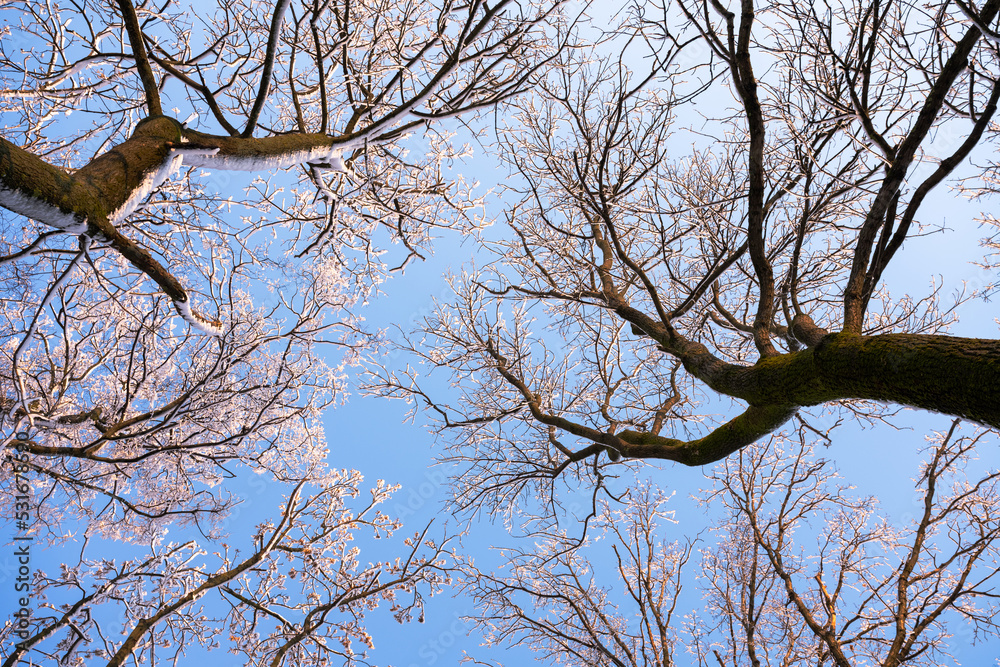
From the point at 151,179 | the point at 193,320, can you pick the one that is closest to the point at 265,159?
the point at 151,179

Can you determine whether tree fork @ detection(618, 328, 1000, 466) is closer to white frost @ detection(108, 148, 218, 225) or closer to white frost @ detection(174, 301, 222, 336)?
white frost @ detection(174, 301, 222, 336)

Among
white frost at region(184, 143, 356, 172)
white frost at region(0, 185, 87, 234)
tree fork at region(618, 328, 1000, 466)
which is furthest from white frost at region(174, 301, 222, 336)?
tree fork at region(618, 328, 1000, 466)

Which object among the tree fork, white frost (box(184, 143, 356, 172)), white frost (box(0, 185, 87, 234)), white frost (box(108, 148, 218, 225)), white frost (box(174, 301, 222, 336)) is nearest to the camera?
the tree fork

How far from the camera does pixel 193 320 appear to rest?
3.14 m

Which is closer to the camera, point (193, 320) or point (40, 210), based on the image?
point (40, 210)

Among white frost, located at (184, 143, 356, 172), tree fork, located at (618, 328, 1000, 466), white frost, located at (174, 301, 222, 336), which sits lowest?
tree fork, located at (618, 328, 1000, 466)

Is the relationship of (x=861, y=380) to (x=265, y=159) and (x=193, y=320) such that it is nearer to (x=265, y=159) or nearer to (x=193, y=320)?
(x=265, y=159)

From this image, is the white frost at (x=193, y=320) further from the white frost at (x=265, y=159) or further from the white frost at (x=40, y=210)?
the white frost at (x=265, y=159)

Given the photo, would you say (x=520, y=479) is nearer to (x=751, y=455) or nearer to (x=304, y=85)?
(x=751, y=455)

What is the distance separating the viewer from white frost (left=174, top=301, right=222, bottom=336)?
112 inches

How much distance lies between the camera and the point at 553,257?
208 inches

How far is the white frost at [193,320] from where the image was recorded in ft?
9.31

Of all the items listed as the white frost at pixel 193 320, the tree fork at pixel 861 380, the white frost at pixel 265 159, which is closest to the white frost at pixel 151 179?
the white frost at pixel 265 159

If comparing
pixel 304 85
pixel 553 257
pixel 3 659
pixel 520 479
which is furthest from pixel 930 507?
pixel 3 659
